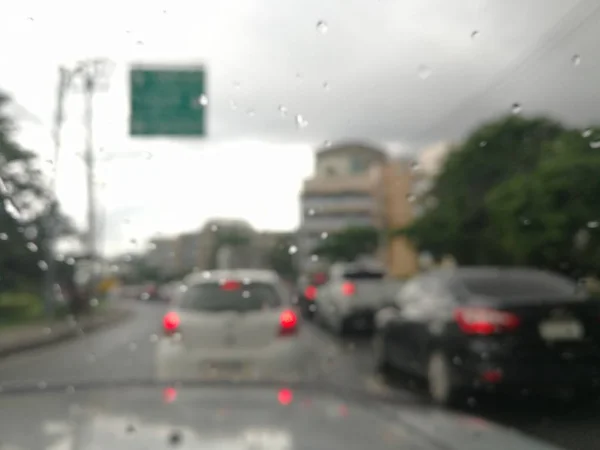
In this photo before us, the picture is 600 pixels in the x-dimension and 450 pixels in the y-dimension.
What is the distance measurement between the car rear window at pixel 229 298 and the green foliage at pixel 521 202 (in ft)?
20.4

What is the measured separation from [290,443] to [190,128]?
27.1 ft

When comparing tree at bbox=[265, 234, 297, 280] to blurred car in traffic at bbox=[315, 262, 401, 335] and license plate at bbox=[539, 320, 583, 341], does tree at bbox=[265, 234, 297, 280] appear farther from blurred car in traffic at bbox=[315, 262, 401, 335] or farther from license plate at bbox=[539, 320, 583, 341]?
blurred car in traffic at bbox=[315, 262, 401, 335]

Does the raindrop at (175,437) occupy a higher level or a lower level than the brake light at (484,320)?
lower

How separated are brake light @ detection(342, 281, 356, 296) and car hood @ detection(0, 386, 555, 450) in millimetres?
9924

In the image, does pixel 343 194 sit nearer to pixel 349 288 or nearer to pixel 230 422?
pixel 349 288

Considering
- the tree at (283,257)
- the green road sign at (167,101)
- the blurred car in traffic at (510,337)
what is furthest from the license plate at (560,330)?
the green road sign at (167,101)

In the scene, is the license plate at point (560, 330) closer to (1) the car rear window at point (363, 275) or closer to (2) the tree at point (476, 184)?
(1) the car rear window at point (363, 275)

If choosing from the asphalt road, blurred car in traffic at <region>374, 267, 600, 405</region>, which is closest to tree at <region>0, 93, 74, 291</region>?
the asphalt road

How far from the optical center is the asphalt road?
7024mm

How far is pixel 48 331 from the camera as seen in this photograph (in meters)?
18.5

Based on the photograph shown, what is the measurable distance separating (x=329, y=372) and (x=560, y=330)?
345 centimetres

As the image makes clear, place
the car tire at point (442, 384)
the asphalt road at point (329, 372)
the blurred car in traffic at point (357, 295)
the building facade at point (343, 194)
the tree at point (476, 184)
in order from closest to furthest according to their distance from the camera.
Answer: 1. the asphalt road at point (329, 372)
2. the car tire at point (442, 384)
3. the building facade at point (343, 194)
4. the blurred car in traffic at point (357, 295)
5. the tree at point (476, 184)

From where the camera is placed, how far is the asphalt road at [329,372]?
7024 mm

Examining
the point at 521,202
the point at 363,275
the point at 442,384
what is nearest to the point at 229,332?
the point at 442,384
